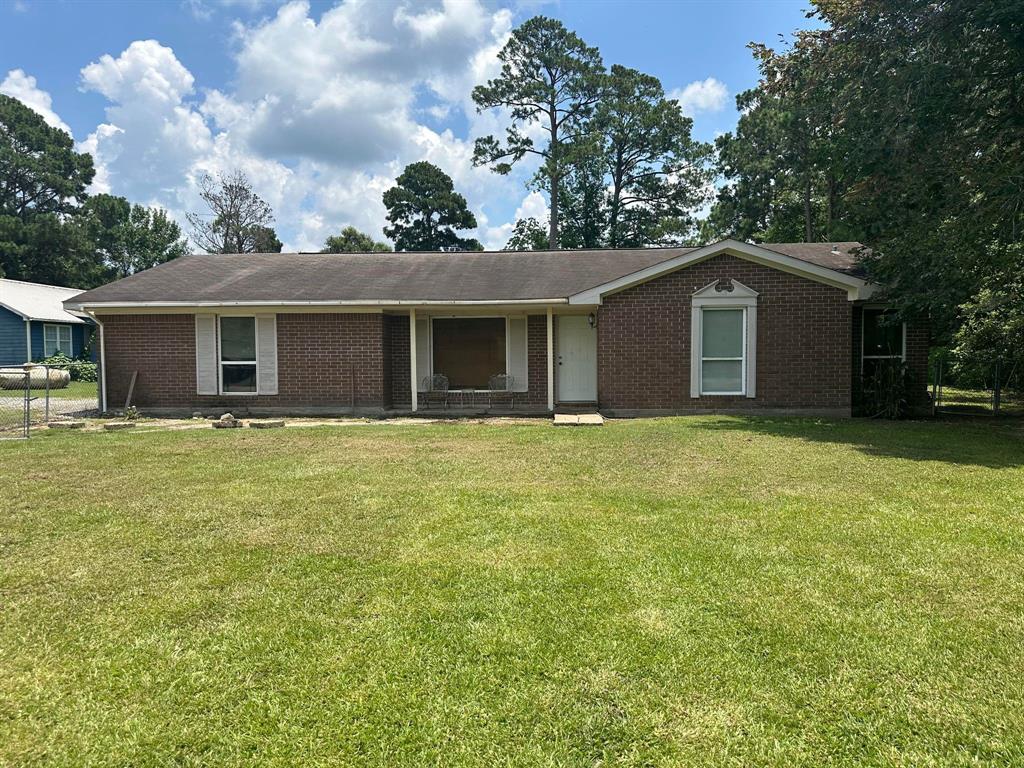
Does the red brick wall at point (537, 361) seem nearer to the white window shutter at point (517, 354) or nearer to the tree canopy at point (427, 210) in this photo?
the white window shutter at point (517, 354)

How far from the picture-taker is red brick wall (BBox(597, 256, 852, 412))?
12.6 meters

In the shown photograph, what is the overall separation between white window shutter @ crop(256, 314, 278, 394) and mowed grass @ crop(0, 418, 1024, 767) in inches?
282

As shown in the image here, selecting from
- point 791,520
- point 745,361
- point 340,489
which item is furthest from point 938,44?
point 340,489

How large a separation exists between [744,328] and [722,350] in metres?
0.61

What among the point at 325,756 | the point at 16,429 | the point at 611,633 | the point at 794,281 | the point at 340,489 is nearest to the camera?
the point at 325,756

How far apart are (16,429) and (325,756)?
477 inches

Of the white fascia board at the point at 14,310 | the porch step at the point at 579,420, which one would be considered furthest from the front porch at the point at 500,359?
the white fascia board at the point at 14,310

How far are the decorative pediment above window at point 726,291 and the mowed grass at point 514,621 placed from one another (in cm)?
637

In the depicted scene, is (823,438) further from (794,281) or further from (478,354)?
(478,354)

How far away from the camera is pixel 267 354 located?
13.9 m

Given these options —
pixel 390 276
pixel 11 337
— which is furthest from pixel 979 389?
pixel 11 337

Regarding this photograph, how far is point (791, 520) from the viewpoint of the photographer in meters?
5.20

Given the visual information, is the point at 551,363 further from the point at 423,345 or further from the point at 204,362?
the point at 204,362

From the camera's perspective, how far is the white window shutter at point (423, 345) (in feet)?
48.1
